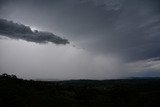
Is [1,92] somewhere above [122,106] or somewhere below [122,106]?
above

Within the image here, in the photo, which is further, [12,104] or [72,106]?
[72,106]

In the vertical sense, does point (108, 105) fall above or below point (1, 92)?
below

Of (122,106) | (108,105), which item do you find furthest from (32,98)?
(122,106)

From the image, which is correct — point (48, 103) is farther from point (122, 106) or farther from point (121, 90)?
point (121, 90)

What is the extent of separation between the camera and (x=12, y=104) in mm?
28062

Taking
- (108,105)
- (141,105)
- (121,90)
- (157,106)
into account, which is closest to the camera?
(157,106)

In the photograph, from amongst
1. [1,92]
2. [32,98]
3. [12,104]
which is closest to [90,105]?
[32,98]

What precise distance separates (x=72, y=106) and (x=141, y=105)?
1033 centimetres

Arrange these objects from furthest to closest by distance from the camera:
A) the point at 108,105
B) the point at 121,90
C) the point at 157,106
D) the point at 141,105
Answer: the point at 121,90, the point at 108,105, the point at 141,105, the point at 157,106

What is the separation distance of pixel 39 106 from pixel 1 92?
26.9 ft

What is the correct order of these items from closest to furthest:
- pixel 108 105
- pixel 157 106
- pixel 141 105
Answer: pixel 157 106 < pixel 141 105 < pixel 108 105

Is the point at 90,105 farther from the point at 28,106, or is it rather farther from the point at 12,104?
the point at 12,104

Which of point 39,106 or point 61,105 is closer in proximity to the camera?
point 39,106

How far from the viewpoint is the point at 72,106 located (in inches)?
1191
